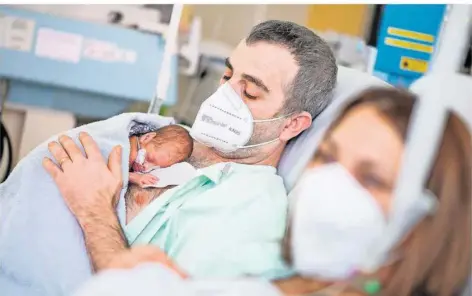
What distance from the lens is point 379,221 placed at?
24.9 inches

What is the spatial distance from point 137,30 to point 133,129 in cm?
79

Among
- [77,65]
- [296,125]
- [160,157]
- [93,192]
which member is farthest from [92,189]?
[77,65]

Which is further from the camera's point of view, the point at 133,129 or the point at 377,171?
the point at 133,129

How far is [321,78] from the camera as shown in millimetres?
897

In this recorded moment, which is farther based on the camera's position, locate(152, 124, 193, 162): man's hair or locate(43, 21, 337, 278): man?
locate(152, 124, 193, 162): man's hair

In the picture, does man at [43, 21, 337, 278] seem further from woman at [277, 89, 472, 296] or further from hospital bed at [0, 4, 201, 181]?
hospital bed at [0, 4, 201, 181]

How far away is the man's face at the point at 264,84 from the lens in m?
0.86

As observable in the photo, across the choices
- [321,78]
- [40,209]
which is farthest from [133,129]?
[321,78]

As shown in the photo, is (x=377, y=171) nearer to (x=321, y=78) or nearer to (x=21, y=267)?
(x=321, y=78)

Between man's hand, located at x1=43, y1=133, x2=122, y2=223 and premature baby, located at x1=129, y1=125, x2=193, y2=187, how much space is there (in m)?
0.03

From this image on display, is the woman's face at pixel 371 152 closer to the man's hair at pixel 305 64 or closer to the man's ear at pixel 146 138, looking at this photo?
the man's hair at pixel 305 64

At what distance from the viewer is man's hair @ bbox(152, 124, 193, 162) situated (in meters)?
0.92

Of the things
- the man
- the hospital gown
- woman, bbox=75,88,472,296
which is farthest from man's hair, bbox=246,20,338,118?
woman, bbox=75,88,472,296

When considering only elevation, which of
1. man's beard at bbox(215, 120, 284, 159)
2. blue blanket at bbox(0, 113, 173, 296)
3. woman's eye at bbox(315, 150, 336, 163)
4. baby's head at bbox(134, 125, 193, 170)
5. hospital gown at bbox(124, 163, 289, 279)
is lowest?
blue blanket at bbox(0, 113, 173, 296)
